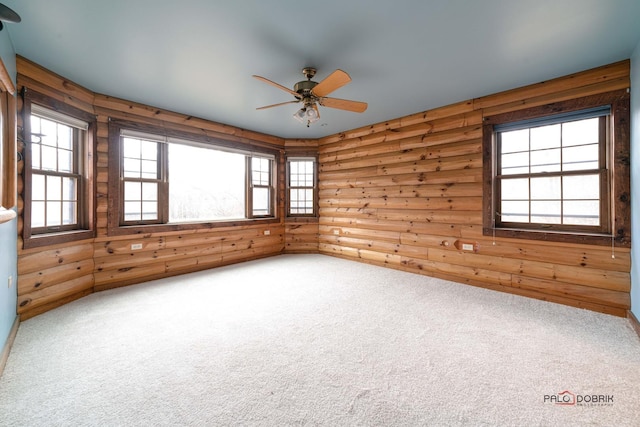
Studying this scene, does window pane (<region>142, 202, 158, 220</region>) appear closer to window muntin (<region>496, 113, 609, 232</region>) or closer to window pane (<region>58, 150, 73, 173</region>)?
window pane (<region>58, 150, 73, 173</region>)

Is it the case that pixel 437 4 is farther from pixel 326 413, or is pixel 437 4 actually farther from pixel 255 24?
pixel 326 413

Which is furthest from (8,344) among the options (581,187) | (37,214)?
(581,187)

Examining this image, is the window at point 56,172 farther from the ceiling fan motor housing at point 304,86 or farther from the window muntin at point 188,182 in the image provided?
the ceiling fan motor housing at point 304,86

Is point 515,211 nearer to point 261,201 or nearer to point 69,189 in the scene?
point 261,201

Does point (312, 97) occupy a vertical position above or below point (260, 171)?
above

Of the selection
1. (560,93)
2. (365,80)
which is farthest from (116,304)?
(560,93)

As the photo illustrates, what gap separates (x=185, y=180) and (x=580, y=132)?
5.46m

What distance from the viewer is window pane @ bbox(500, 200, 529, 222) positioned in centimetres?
339

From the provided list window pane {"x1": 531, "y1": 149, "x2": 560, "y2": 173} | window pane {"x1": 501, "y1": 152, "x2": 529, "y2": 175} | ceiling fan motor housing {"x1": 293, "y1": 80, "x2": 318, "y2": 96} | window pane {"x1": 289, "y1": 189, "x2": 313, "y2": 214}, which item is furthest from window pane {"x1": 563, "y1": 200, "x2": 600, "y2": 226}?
window pane {"x1": 289, "y1": 189, "x2": 313, "y2": 214}

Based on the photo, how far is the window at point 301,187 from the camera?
5852 mm

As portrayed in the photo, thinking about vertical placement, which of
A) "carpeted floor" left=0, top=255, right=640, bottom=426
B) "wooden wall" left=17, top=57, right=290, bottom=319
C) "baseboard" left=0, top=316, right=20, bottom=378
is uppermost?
"wooden wall" left=17, top=57, right=290, bottom=319

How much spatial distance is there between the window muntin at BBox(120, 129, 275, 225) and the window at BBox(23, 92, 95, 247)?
406 millimetres

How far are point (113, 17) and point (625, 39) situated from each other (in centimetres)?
432

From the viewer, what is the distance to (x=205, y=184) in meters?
4.71
